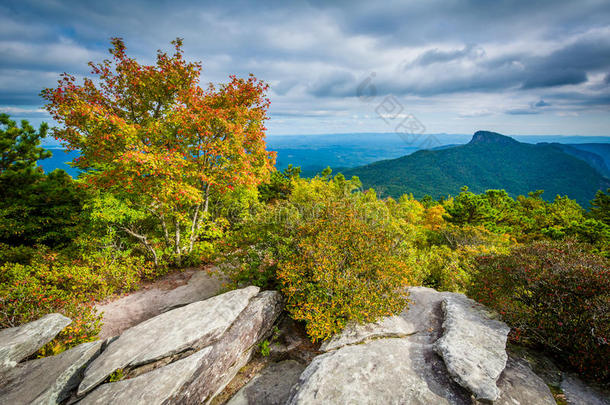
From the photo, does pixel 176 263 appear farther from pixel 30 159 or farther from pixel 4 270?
pixel 30 159

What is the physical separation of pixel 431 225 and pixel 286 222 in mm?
29721

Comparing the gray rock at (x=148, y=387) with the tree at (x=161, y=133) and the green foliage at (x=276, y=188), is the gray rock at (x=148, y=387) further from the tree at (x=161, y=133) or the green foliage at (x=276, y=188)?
the green foliage at (x=276, y=188)

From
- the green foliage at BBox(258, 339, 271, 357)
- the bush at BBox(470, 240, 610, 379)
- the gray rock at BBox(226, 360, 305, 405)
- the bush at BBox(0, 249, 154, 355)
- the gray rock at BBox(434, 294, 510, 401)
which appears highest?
the bush at BBox(470, 240, 610, 379)

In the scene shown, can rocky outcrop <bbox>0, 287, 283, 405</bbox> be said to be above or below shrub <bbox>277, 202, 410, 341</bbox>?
below

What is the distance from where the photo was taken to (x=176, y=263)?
1422 cm

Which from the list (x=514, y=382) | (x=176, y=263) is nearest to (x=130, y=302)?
(x=176, y=263)

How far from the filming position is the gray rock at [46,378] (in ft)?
17.0

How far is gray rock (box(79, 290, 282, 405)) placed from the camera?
5.03 m

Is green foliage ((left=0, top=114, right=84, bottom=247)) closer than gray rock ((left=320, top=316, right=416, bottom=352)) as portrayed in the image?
No

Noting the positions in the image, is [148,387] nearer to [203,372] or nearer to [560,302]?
[203,372]

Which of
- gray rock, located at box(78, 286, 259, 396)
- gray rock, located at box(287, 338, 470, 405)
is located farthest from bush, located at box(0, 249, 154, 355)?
gray rock, located at box(287, 338, 470, 405)

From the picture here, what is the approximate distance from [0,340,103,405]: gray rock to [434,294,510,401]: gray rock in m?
9.16

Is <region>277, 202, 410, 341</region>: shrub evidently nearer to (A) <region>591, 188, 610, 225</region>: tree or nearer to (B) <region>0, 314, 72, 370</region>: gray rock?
(B) <region>0, 314, 72, 370</region>: gray rock

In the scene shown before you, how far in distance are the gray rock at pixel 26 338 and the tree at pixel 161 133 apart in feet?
17.4
